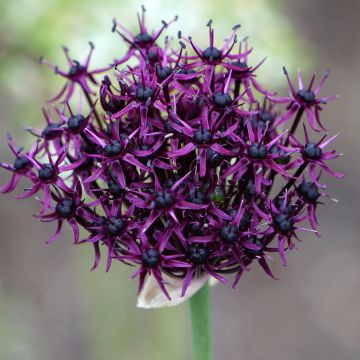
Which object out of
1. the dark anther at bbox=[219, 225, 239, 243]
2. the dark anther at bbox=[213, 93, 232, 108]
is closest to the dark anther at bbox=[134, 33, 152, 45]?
the dark anther at bbox=[213, 93, 232, 108]

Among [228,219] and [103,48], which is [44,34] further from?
[228,219]

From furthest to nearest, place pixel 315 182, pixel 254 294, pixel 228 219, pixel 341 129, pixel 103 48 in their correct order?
pixel 341 129, pixel 254 294, pixel 103 48, pixel 315 182, pixel 228 219

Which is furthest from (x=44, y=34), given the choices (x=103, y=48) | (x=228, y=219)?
(x=228, y=219)

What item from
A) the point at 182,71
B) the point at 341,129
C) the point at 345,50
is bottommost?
the point at 182,71

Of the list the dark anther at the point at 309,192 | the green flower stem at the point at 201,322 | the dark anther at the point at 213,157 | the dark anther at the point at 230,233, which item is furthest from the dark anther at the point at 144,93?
the green flower stem at the point at 201,322

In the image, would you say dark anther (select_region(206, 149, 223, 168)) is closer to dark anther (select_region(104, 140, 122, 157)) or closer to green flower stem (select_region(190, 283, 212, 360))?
dark anther (select_region(104, 140, 122, 157))

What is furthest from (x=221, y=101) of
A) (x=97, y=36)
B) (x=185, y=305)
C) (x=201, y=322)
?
(x=185, y=305)
